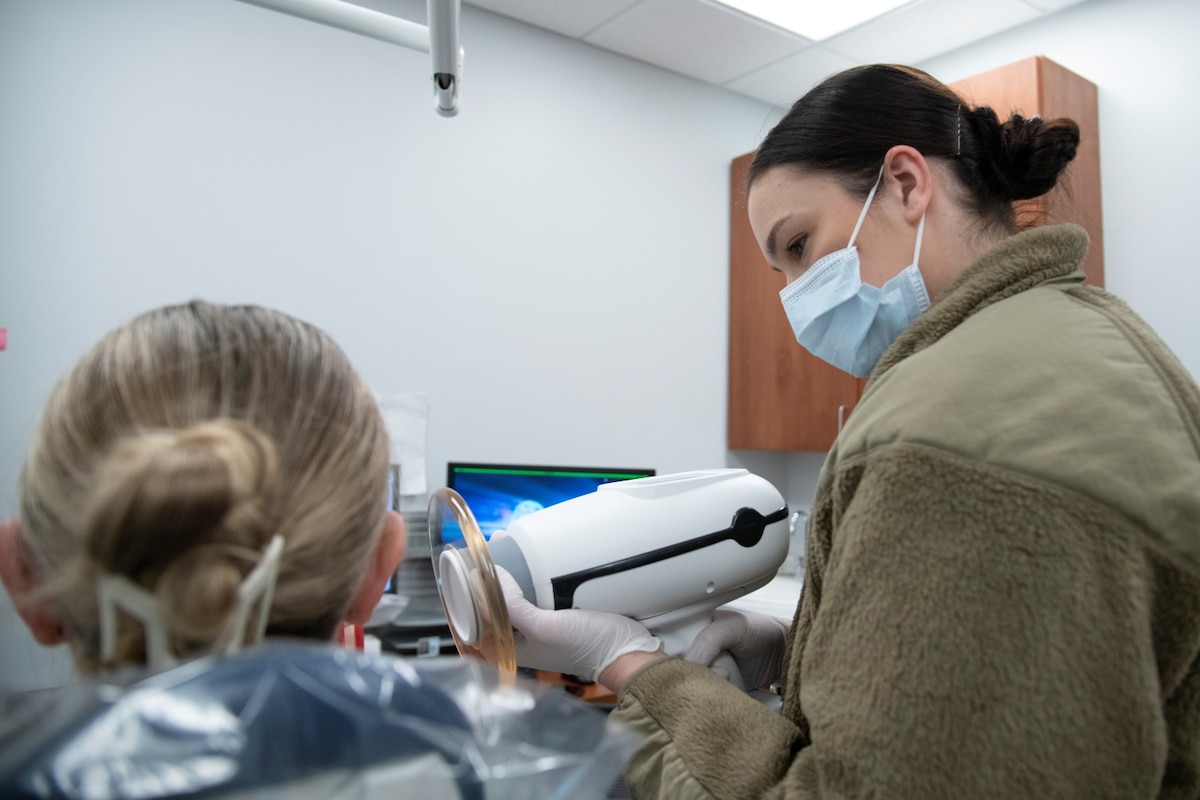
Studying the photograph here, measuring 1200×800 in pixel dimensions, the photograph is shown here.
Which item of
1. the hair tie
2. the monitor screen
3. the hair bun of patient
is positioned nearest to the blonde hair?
the hair bun of patient

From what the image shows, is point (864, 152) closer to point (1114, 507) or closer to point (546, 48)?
point (1114, 507)

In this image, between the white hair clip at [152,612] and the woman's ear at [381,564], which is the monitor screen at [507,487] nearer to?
the woman's ear at [381,564]

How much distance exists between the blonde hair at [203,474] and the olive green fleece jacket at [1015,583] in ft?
1.27

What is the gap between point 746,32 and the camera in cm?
265

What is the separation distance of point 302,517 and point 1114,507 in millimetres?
567

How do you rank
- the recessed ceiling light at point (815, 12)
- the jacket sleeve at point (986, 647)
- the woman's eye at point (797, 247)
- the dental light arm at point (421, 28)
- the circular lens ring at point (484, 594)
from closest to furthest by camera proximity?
the jacket sleeve at point (986, 647) < the circular lens ring at point (484, 594) < the dental light arm at point (421, 28) < the woman's eye at point (797, 247) < the recessed ceiling light at point (815, 12)

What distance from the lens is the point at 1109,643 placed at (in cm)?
59

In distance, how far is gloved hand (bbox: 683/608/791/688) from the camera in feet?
3.43

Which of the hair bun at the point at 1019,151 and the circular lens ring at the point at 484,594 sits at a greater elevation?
the hair bun at the point at 1019,151

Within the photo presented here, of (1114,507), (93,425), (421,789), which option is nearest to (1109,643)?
(1114,507)

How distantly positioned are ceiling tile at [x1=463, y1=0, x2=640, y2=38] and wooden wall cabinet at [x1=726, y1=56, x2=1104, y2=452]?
2.53ft

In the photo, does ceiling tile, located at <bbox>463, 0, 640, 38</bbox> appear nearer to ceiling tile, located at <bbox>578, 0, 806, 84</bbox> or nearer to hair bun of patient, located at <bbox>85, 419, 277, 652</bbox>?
ceiling tile, located at <bbox>578, 0, 806, 84</bbox>

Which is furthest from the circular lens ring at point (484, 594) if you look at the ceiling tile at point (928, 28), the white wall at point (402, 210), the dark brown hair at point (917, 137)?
the ceiling tile at point (928, 28)

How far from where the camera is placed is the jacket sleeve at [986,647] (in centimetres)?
59
